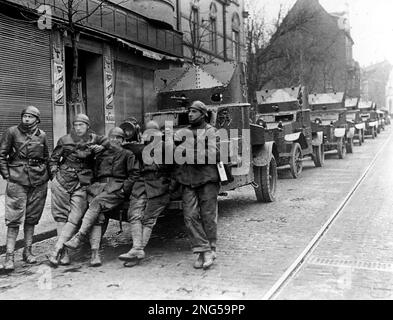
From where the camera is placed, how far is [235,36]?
92.7ft

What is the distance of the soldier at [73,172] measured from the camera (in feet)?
19.6

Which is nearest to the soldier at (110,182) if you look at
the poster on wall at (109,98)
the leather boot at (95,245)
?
the leather boot at (95,245)

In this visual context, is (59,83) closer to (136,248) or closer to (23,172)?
(23,172)

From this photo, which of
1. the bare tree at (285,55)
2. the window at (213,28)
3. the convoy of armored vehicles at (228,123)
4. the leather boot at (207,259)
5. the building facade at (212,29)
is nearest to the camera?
the leather boot at (207,259)

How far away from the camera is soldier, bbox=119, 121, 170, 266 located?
5.89 m

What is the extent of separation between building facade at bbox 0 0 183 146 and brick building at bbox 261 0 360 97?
9.45 metres

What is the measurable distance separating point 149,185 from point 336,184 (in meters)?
7.47

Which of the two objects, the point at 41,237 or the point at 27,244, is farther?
the point at 41,237

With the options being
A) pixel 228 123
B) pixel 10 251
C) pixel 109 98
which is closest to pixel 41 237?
pixel 10 251

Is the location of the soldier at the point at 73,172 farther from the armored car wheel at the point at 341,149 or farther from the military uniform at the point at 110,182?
the armored car wheel at the point at 341,149

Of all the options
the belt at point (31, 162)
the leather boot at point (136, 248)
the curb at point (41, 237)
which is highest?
the belt at point (31, 162)

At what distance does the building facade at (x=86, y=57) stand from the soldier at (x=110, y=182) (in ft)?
12.8

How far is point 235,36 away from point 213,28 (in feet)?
11.9

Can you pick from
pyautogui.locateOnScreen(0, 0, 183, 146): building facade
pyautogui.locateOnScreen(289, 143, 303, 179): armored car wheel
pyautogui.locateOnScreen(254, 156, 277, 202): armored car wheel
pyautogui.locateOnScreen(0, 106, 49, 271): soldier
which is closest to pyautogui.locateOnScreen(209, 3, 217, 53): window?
pyautogui.locateOnScreen(0, 0, 183, 146): building facade
